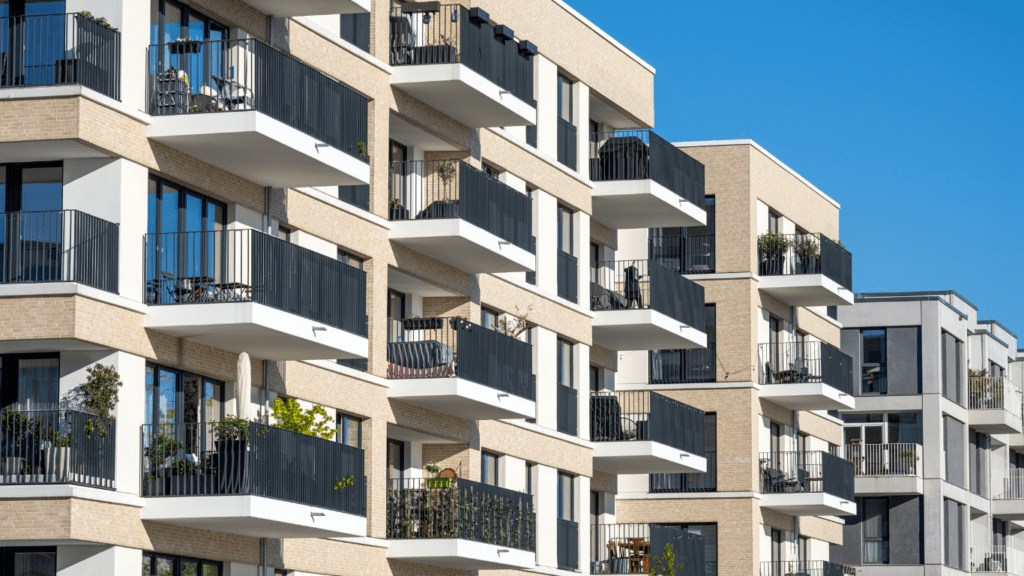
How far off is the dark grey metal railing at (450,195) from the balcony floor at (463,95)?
3.78 feet

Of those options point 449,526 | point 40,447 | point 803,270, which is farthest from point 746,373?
point 40,447

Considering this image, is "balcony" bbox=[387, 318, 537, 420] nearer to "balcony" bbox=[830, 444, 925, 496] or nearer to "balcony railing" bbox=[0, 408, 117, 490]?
"balcony railing" bbox=[0, 408, 117, 490]

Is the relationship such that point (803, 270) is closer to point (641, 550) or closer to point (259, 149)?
point (641, 550)

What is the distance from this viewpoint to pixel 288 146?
90.2 ft

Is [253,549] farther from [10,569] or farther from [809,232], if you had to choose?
[809,232]

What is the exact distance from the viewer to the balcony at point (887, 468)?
205ft

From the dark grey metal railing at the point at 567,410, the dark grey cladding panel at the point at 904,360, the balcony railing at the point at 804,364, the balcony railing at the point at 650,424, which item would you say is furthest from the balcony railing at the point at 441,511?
the dark grey cladding panel at the point at 904,360

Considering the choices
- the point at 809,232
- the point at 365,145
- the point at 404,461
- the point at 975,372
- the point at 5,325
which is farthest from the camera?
the point at 975,372

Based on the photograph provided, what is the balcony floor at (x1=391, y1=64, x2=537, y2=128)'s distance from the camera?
33.8 metres

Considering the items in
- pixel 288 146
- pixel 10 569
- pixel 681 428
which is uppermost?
pixel 288 146

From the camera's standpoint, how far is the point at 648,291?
143 ft

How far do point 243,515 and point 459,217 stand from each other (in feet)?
31.3

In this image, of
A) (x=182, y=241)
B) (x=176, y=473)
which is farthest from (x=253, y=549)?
(x=182, y=241)

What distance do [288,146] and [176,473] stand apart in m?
5.08
